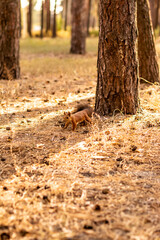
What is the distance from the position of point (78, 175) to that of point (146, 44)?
4.88 meters

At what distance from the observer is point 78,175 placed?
10.5 feet

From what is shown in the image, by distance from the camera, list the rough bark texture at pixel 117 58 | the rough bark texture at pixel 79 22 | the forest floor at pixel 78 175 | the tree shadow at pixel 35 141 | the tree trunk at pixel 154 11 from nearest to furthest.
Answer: the forest floor at pixel 78 175 → the tree shadow at pixel 35 141 → the rough bark texture at pixel 117 58 → the rough bark texture at pixel 79 22 → the tree trunk at pixel 154 11

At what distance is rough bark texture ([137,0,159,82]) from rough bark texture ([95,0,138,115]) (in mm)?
2319

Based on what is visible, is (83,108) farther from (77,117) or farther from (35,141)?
(35,141)

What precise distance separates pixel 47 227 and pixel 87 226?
310 mm

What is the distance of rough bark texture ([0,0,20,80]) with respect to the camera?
793 cm

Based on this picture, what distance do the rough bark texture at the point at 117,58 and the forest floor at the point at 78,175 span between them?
0.93 ft

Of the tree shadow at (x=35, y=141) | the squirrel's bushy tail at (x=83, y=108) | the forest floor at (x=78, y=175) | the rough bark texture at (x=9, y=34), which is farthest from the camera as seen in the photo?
the rough bark texture at (x=9, y=34)

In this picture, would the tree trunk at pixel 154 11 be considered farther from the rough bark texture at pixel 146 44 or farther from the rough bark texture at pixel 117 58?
the rough bark texture at pixel 117 58

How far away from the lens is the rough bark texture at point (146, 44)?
23.0 ft

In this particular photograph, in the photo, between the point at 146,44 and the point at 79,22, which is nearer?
the point at 146,44

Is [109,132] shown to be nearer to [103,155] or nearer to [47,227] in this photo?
[103,155]

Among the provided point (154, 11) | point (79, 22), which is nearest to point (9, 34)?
point (79, 22)

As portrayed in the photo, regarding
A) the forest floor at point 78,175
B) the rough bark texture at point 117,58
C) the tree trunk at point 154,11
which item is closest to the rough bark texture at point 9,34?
the forest floor at point 78,175
